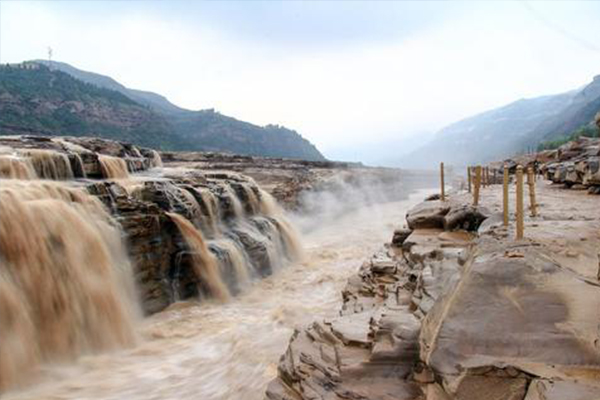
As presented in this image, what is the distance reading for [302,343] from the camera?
5.34m

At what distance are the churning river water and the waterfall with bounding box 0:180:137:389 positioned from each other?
0.37m

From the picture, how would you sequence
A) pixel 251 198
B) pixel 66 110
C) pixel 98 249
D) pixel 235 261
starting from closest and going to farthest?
pixel 98 249, pixel 235 261, pixel 251 198, pixel 66 110

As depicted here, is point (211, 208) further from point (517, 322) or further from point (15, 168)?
point (517, 322)

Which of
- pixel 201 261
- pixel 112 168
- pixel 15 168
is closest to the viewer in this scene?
pixel 15 168

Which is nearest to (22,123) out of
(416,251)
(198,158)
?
(198,158)

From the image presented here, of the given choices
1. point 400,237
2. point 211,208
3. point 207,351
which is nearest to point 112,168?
point 211,208

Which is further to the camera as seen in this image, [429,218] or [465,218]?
[429,218]

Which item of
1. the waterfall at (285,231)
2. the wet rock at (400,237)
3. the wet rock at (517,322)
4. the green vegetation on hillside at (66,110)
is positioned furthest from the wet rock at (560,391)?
the green vegetation on hillside at (66,110)

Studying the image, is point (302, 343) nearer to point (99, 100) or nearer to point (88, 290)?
point (88, 290)

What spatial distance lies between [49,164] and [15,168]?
47.8 inches

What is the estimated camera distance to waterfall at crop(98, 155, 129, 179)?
1413 centimetres

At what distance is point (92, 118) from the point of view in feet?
230

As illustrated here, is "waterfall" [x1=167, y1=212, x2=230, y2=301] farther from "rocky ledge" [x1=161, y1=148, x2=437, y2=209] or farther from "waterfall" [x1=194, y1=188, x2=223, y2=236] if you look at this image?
"rocky ledge" [x1=161, y1=148, x2=437, y2=209]

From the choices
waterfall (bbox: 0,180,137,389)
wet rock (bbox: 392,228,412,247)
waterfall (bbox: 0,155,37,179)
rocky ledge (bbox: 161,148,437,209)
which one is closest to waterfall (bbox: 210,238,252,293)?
waterfall (bbox: 0,180,137,389)
